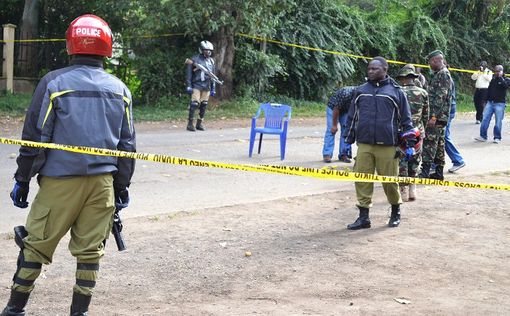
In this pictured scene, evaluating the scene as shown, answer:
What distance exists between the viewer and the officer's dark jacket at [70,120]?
462cm

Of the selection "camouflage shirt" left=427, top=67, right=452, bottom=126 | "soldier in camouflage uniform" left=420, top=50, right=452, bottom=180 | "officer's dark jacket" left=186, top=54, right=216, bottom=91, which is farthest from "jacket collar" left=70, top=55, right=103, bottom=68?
"officer's dark jacket" left=186, top=54, right=216, bottom=91

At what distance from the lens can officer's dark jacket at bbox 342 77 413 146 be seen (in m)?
7.87

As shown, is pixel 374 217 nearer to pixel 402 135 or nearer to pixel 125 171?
pixel 402 135

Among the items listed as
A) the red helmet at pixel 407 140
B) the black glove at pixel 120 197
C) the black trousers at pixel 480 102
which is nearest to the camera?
the black glove at pixel 120 197

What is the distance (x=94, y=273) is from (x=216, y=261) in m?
1.93

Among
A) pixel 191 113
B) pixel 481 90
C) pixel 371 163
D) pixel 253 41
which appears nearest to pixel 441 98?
pixel 371 163

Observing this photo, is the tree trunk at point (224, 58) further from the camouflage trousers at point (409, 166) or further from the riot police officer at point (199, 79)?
the camouflage trousers at point (409, 166)

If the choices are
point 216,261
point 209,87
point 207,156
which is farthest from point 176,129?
point 216,261

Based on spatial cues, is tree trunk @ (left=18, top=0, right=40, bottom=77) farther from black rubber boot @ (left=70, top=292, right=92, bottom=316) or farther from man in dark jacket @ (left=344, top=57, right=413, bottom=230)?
black rubber boot @ (left=70, top=292, right=92, bottom=316)

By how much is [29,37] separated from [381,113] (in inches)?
636

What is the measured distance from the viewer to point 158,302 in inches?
216

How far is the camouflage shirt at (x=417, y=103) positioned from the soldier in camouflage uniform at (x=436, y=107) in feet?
3.30

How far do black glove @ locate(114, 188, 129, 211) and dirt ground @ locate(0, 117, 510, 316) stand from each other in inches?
29.5

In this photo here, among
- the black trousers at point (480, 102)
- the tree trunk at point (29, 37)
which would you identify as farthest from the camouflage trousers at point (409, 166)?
the tree trunk at point (29, 37)
